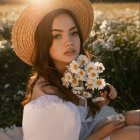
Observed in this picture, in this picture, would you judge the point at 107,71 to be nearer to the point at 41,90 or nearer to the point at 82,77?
the point at 82,77

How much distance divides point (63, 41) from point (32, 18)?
291 mm

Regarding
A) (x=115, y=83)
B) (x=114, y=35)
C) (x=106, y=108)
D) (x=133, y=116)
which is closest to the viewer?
(x=133, y=116)

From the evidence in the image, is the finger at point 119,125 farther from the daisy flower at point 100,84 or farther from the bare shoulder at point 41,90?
the bare shoulder at point 41,90

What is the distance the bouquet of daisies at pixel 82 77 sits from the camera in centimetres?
355

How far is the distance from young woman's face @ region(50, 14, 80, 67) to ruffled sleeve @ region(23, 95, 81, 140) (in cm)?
30

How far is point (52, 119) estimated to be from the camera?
3279 mm

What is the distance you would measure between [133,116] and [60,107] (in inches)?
26.7

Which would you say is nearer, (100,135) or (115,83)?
(100,135)

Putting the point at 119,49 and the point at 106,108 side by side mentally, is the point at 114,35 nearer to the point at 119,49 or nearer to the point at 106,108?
the point at 119,49

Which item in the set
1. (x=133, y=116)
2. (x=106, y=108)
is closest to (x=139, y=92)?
(x=106, y=108)

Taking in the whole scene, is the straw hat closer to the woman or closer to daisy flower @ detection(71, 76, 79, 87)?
the woman

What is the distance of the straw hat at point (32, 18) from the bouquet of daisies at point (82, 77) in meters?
0.36

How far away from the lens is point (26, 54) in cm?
383

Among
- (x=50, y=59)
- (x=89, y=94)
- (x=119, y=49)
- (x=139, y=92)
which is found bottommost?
(x=139, y=92)
